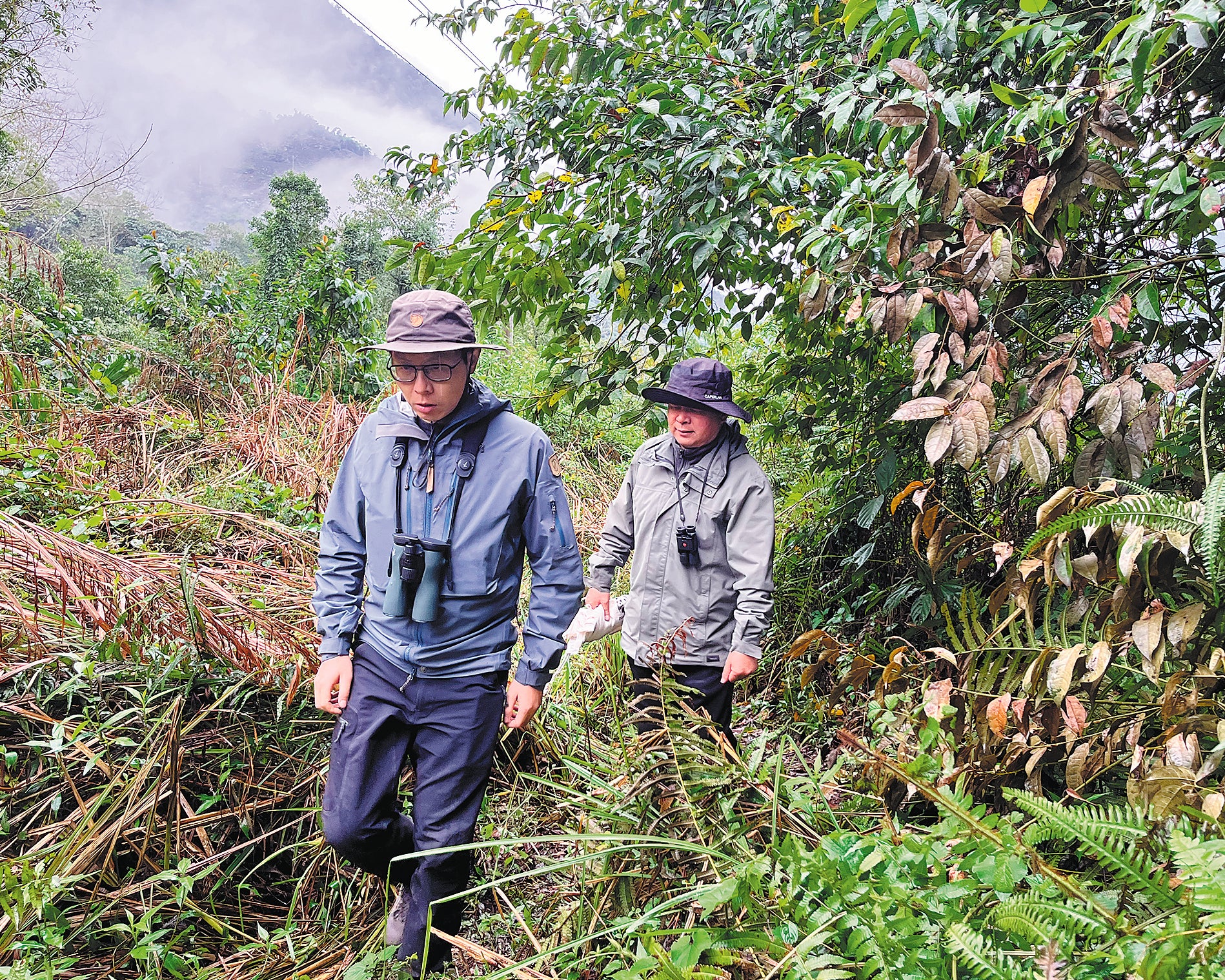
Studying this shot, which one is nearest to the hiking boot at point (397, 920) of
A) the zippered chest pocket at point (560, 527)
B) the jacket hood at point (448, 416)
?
the zippered chest pocket at point (560, 527)

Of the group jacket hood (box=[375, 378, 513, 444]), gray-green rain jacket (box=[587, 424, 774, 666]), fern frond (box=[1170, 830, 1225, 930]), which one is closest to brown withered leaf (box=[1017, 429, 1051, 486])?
fern frond (box=[1170, 830, 1225, 930])

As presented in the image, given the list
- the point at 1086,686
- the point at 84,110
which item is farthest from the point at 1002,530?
the point at 84,110

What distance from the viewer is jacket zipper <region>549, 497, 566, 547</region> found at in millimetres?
2271

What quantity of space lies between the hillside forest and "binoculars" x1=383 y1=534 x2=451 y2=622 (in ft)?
2.22

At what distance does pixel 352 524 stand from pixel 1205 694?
7.36 feet

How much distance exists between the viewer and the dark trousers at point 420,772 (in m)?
2.08

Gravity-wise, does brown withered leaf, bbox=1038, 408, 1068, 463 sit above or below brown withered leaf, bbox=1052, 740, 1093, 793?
above

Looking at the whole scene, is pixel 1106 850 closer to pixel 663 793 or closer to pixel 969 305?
pixel 663 793

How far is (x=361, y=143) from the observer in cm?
8119

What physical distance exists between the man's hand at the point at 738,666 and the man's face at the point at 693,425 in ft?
2.59

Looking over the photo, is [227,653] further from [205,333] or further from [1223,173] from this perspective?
[205,333]

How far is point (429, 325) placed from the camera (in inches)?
82.9

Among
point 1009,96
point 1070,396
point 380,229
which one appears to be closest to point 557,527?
point 1070,396

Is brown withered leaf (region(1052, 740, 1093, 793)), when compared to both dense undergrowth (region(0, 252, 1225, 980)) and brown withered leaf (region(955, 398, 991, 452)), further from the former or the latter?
brown withered leaf (region(955, 398, 991, 452))
